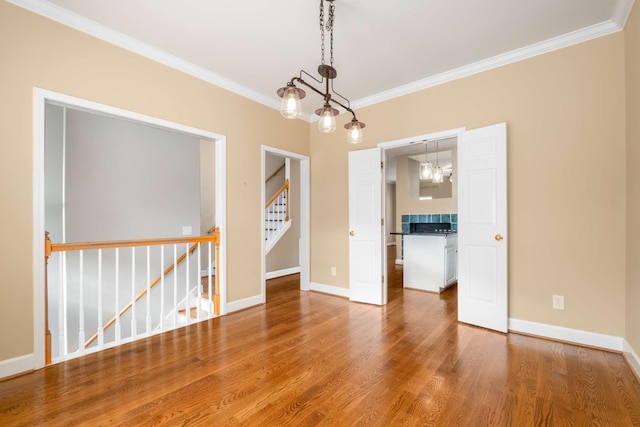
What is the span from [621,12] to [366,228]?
3.10 m

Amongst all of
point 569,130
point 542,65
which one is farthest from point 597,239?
point 542,65

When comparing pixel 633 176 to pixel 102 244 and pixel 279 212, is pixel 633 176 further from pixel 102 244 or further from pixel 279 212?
pixel 279 212

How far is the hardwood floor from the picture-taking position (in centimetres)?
167

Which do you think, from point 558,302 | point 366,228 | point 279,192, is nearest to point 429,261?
point 366,228

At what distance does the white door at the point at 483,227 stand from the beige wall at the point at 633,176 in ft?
2.84

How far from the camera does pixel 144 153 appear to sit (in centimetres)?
426

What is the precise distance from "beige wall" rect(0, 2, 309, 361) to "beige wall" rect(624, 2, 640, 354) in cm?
377

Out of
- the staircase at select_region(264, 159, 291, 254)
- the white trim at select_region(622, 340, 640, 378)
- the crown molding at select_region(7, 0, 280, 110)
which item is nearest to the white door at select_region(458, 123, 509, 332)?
the white trim at select_region(622, 340, 640, 378)

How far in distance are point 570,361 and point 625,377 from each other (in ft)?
1.01

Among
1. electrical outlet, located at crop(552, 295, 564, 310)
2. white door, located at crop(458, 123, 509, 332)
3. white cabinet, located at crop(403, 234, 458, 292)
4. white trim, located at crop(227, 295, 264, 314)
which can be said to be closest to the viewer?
electrical outlet, located at crop(552, 295, 564, 310)

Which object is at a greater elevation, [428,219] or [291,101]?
[291,101]

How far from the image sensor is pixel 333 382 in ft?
6.66

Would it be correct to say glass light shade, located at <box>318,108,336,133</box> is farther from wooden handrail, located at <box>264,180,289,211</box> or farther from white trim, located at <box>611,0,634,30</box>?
wooden handrail, located at <box>264,180,289,211</box>

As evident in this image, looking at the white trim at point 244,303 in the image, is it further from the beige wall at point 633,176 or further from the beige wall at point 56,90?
the beige wall at point 633,176
